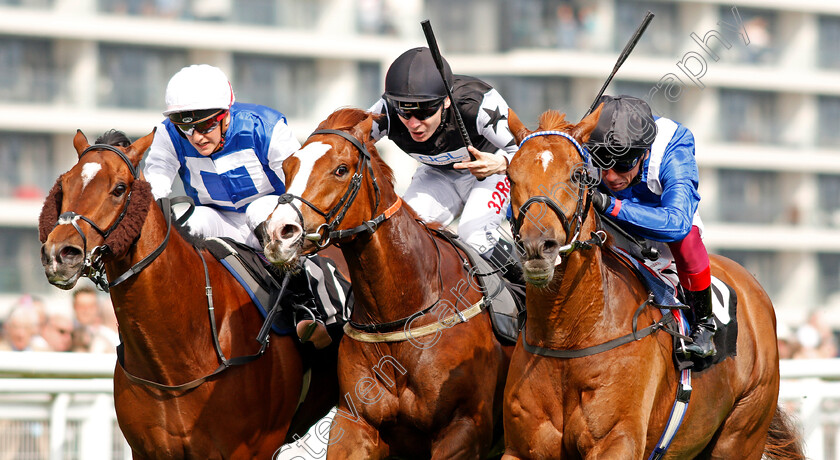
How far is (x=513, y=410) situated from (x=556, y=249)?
29.8 inches

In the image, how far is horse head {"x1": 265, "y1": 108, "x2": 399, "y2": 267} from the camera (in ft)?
13.1

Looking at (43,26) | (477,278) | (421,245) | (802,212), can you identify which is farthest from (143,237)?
(802,212)

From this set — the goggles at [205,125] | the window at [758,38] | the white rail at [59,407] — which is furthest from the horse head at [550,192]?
the window at [758,38]

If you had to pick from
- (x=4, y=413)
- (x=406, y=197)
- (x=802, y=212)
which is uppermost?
(x=406, y=197)

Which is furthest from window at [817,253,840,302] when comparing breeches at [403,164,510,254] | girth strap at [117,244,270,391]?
girth strap at [117,244,270,391]

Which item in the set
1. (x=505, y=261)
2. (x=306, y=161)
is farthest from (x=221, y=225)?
(x=505, y=261)

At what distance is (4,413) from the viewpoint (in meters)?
Result: 5.92

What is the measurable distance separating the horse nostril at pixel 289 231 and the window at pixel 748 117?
103 ft

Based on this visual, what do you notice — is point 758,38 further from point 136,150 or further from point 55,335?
point 136,150

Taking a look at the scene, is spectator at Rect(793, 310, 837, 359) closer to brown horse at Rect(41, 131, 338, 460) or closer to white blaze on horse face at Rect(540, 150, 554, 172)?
brown horse at Rect(41, 131, 338, 460)

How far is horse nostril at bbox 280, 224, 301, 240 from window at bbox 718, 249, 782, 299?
31.5m

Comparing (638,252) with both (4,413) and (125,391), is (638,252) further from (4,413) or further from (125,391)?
(4,413)

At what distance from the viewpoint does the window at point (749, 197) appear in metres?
33.9

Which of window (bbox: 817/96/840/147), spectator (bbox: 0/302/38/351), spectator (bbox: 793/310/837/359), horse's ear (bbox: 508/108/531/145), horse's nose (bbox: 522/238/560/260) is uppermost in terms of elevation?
horse's ear (bbox: 508/108/531/145)
